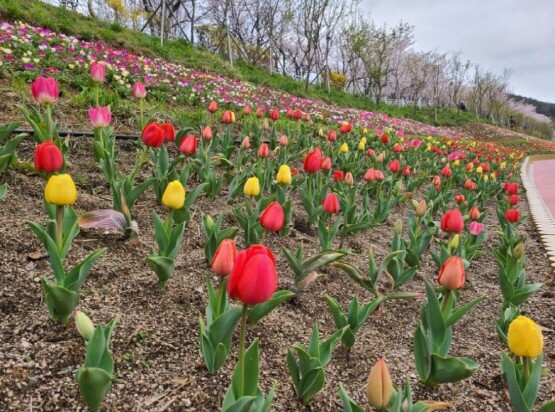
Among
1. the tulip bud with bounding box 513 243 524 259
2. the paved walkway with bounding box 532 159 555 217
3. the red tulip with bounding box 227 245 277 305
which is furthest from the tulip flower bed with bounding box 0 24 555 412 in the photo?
the paved walkway with bounding box 532 159 555 217

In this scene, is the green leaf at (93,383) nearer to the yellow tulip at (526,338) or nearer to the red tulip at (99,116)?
the yellow tulip at (526,338)

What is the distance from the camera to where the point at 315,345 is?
1369mm

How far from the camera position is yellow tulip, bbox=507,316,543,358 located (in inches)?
46.4

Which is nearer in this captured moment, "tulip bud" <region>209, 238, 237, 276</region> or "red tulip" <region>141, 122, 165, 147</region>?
"tulip bud" <region>209, 238, 237, 276</region>

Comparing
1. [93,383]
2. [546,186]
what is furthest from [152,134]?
[546,186]

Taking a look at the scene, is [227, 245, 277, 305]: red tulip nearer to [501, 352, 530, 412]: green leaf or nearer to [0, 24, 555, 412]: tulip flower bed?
[0, 24, 555, 412]: tulip flower bed

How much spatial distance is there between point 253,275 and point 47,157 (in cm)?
110

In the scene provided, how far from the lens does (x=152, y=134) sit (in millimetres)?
2295

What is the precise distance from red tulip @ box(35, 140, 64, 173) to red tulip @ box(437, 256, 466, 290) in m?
1.40

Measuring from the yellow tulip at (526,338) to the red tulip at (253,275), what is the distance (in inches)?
→ 27.5

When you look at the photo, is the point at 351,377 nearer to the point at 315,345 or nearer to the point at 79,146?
the point at 315,345

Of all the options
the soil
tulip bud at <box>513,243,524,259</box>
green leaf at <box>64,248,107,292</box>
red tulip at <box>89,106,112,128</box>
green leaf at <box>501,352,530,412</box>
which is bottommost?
the soil

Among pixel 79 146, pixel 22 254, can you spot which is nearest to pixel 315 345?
pixel 22 254

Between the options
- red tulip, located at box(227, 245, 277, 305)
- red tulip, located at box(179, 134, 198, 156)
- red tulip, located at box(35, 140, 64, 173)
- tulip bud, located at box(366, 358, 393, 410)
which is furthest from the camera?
red tulip, located at box(179, 134, 198, 156)
